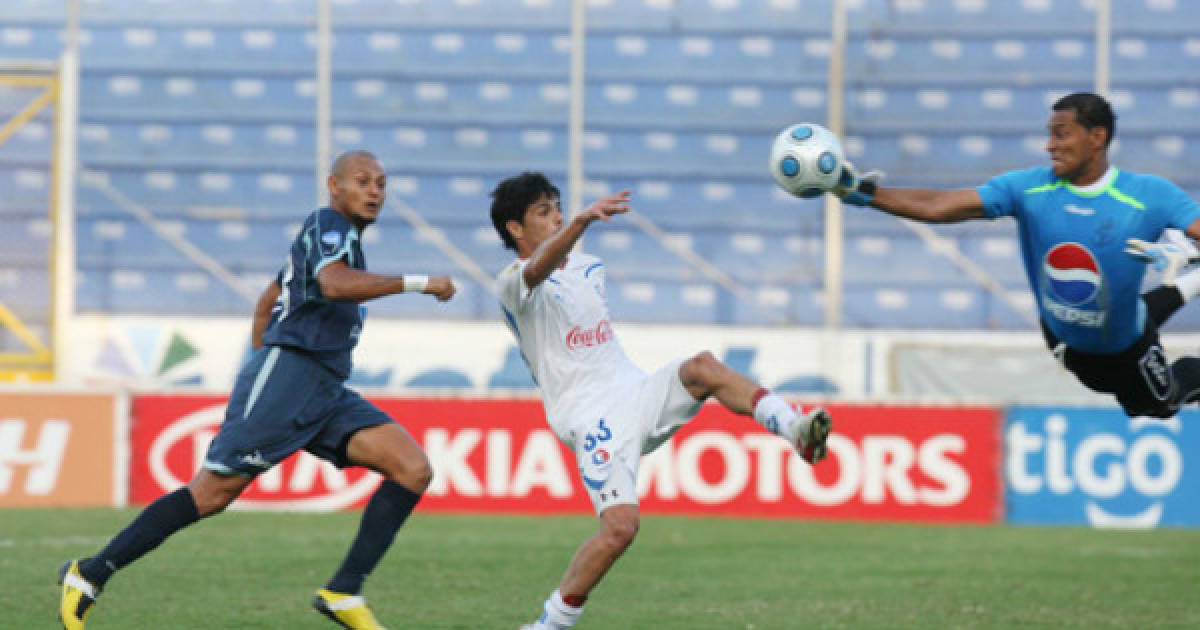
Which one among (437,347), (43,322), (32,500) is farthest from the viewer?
(437,347)

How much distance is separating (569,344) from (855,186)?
53.8 inches

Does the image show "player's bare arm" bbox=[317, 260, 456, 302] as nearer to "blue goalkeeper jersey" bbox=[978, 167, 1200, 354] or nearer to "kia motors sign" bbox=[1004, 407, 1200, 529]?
"blue goalkeeper jersey" bbox=[978, 167, 1200, 354]

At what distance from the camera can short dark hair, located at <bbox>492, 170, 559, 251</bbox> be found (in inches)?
285

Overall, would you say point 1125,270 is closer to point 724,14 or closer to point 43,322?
point 43,322

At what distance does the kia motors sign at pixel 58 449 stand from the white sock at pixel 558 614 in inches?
413

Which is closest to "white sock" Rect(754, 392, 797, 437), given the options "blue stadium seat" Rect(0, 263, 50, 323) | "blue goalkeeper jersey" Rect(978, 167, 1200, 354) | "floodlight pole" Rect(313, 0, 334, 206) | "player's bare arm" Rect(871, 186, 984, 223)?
"player's bare arm" Rect(871, 186, 984, 223)

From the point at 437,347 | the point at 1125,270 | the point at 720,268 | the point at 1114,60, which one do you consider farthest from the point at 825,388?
the point at 1125,270

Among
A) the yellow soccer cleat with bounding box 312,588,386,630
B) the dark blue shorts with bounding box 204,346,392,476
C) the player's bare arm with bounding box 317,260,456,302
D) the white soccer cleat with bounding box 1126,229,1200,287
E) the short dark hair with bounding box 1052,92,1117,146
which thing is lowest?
the yellow soccer cleat with bounding box 312,588,386,630

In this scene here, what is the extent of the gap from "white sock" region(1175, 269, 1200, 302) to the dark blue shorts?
371 cm

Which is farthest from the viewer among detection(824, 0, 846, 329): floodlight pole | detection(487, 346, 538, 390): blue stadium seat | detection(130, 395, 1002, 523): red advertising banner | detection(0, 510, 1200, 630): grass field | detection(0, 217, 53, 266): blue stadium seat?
detection(824, 0, 846, 329): floodlight pole

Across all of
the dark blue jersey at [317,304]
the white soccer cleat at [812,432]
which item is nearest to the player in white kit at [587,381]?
the white soccer cleat at [812,432]

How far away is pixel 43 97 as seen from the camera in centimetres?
1908

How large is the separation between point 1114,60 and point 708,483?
945cm

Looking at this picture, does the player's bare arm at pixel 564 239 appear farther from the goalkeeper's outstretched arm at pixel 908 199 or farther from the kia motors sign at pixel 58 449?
the kia motors sign at pixel 58 449
